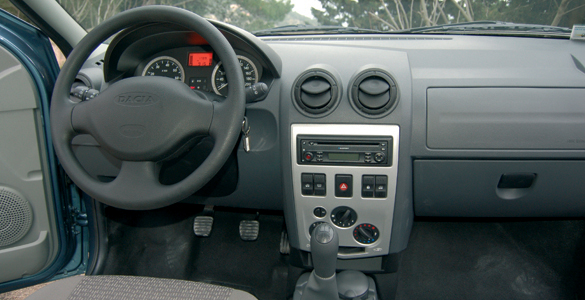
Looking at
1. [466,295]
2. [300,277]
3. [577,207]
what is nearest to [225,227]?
[300,277]

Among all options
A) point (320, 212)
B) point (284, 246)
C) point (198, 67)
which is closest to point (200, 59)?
→ point (198, 67)

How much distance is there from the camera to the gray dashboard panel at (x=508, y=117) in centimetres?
135

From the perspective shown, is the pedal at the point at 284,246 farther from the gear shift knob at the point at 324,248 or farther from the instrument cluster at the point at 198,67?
the instrument cluster at the point at 198,67

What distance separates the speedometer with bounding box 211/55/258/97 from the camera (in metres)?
1.43

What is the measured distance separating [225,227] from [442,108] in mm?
1385

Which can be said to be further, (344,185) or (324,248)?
(344,185)

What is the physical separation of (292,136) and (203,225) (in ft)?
3.38

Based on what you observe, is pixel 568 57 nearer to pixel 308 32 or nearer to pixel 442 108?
pixel 442 108

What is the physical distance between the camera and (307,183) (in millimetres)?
1407

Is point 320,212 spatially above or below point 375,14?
below

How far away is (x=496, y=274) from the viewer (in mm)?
1964

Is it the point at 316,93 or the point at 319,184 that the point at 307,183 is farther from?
the point at 316,93

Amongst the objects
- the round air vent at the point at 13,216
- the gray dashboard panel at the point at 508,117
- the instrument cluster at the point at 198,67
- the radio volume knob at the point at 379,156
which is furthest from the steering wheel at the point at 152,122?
the gray dashboard panel at the point at 508,117

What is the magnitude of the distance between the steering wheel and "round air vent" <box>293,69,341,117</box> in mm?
296
